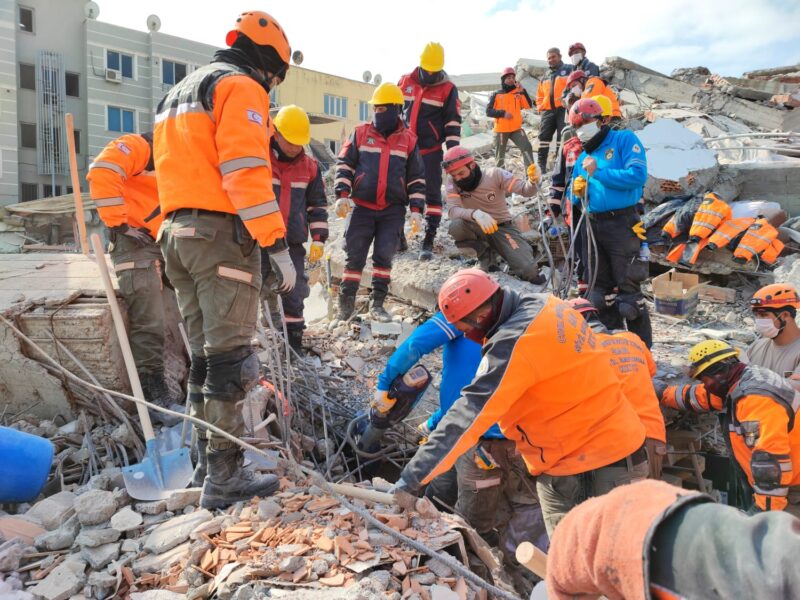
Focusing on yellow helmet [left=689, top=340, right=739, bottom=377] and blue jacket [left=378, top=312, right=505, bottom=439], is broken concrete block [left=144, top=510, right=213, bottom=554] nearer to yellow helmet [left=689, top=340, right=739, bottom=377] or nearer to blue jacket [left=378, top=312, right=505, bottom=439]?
blue jacket [left=378, top=312, right=505, bottom=439]

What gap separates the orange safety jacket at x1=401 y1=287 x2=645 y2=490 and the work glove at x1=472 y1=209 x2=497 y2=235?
3242 mm

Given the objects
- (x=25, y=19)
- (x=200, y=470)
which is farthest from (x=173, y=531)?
(x=25, y=19)

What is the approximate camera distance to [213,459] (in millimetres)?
2572

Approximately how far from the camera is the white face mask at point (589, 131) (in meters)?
4.75

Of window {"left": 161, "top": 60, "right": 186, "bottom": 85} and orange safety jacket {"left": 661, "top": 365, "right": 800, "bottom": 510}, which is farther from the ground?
window {"left": 161, "top": 60, "right": 186, "bottom": 85}

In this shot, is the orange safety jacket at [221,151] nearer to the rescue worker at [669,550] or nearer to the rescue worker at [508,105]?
the rescue worker at [669,550]

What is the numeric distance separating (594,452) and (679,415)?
2.85 m

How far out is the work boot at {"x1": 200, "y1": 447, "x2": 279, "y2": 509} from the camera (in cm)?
257

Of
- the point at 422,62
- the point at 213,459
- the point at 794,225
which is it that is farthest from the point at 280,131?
the point at 794,225

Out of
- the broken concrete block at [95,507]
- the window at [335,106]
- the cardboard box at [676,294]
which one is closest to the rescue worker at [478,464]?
the broken concrete block at [95,507]

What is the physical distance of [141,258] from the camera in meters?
3.72

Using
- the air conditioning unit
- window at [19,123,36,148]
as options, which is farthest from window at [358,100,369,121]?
window at [19,123,36,148]

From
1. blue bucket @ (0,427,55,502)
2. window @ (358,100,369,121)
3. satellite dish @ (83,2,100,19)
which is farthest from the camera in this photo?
window @ (358,100,369,121)

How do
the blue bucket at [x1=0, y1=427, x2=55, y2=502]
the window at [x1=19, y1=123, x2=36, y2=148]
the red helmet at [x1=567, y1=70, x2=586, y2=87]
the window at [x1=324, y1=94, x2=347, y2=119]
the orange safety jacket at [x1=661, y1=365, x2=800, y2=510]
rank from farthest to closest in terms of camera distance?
1. the window at [x1=324, y1=94, x2=347, y2=119]
2. the window at [x1=19, y1=123, x2=36, y2=148]
3. the red helmet at [x1=567, y1=70, x2=586, y2=87]
4. the orange safety jacket at [x1=661, y1=365, x2=800, y2=510]
5. the blue bucket at [x1=0, y1=427, x2=55, y2=502]
